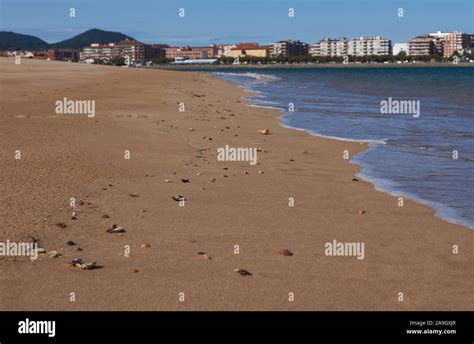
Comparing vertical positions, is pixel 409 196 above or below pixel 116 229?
below

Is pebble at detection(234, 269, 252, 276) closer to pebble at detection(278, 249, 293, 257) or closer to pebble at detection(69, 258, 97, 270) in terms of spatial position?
pebble at detection(278, 249, 293, 257)

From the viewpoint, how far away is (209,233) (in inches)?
283

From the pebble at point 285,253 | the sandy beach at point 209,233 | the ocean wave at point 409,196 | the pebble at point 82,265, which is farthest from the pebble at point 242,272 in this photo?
the ocean wave at point 409,196

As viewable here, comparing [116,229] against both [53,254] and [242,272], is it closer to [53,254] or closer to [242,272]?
[53,254]

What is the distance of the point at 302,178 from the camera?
35.3ft

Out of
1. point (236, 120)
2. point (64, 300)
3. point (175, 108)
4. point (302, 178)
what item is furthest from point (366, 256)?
point (175, 108)

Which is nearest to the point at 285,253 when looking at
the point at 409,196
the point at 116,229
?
the point at 116,229

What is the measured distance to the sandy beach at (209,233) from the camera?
17.5ft

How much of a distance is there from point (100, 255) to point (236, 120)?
14.4 m

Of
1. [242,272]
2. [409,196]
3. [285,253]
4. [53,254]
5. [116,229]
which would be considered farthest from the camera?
[409,196]

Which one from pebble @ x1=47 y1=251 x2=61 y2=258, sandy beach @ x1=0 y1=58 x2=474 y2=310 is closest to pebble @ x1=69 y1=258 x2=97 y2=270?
sandy beach @ x1=0 y1=58 x2=474 y2=310

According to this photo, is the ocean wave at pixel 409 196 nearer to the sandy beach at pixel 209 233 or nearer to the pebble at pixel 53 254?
the sandy beach at pixel 209 233
